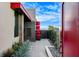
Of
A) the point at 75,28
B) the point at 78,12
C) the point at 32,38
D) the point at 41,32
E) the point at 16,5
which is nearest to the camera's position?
the point at 78,12

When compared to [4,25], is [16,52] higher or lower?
lower

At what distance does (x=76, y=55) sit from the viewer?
7.30ft

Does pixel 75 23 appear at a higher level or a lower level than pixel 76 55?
higher

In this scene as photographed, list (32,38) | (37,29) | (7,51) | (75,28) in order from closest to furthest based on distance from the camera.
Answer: (75,28) → (7,51) → (32,38) → (37,29)

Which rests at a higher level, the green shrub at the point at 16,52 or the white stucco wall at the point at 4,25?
the white stucco wall at the point at 4,25

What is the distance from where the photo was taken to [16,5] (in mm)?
10156

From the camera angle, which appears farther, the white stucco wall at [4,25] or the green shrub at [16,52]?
the green shrub at [16,52]

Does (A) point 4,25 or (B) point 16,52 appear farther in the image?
(B) point 16,52

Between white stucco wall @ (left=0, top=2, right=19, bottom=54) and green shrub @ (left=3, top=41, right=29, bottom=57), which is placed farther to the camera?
green shrub @ (left=3, top=41, right=29, bottom=57)

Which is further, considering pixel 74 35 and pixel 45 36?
pixel 45 36

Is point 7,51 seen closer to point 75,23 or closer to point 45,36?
point 75,23

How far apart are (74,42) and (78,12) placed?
0.35 m

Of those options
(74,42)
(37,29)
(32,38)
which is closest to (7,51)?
(74,42)

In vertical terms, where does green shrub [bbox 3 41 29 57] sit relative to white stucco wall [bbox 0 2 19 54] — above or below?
below
